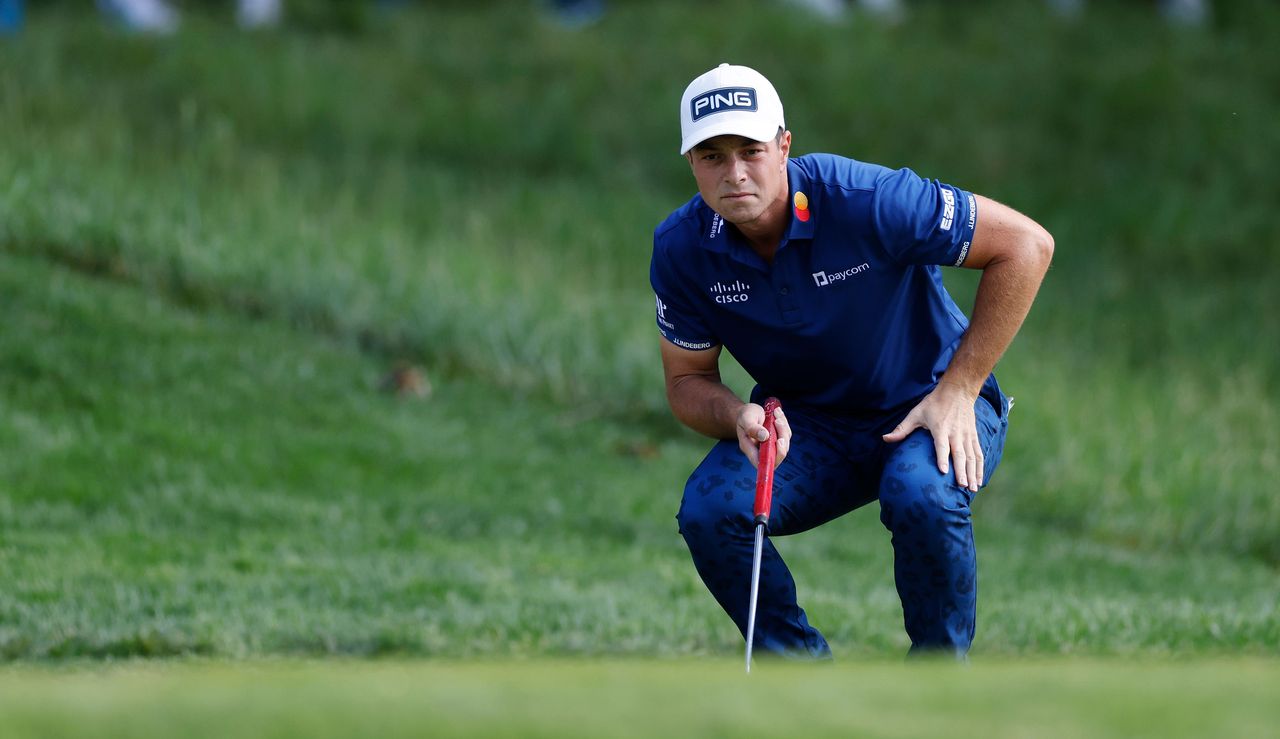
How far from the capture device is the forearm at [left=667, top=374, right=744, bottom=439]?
18.3ft

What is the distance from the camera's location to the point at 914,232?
5.37 metres

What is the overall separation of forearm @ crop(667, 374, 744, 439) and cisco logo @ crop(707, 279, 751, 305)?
284mm

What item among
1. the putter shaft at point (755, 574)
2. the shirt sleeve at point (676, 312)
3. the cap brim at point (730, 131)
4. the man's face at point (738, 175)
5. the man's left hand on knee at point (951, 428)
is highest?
the cap brim at point (730, 131)

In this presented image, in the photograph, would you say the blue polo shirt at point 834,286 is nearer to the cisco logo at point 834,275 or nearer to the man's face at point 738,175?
the cisco logo at point 834,275

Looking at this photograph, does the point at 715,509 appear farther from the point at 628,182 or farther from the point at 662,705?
the point at 628,182

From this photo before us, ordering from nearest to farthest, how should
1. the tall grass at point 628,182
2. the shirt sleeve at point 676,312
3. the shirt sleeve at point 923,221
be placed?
the shirt sleeve at point 923,221 → the shirt sleeve at point 676,312 → the tall grass at point 628,182

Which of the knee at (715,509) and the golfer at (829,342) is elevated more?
the golfer at (829,342)

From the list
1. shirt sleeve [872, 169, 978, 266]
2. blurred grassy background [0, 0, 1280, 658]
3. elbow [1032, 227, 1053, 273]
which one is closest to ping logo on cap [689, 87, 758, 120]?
shirt sleeve [872, 169, 978, 266]

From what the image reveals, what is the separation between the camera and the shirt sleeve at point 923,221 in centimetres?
537

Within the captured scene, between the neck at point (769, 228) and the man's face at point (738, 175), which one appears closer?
the man's face at point (738, 175)

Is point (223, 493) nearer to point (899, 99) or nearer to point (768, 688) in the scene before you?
point (768, 688)

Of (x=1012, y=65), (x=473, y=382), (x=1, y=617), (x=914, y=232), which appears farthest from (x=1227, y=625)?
(x=1012, y=65)

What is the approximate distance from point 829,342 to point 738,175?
0.64 meters

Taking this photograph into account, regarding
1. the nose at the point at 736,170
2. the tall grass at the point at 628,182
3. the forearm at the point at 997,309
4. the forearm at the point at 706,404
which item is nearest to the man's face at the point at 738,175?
the nose at the point at 736,170
